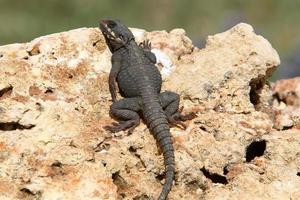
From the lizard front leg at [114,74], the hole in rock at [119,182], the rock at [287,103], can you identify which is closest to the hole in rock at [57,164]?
the hole in rock at [119,182]

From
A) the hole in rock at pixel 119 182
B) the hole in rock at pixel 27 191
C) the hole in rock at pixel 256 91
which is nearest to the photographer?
the hole in rock at pixel 27 191

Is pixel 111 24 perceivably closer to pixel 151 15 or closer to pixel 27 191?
pixel 27 191

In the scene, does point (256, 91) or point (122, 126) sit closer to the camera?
point (122, 126)

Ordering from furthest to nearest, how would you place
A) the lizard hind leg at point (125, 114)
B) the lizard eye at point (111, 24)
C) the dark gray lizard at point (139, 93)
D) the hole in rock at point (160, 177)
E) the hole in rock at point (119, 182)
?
the lizard eye at point (111, 24)
the lizard hind leg at point (125, 114)
the dark gray lizard at point (139, 93)
the hole in rock at point (160, 177)
the hole in rock at point (119, 182)

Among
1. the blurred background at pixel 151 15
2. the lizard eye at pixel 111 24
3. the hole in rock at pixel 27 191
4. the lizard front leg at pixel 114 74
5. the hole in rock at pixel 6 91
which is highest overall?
the blurred background at pixel 151 15

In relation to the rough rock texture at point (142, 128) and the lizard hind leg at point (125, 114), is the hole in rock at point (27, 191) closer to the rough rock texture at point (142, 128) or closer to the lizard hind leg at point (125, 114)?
the rough rock texture at point (142, 128)

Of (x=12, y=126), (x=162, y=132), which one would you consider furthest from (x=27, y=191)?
(x=162, y=132)

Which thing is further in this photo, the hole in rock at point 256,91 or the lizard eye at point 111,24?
the lizard eye at point 111,24
